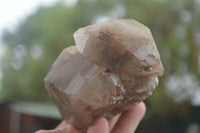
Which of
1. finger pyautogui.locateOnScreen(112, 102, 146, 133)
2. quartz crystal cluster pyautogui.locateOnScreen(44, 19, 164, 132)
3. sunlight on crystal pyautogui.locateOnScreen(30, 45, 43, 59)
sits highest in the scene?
quartz crystal cluster pyautogui.locateOnScreen(44, 19, 164, 132)

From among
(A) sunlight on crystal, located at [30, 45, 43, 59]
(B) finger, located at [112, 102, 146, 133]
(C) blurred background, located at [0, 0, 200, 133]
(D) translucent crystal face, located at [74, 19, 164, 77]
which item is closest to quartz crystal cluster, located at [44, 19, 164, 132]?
(D) translucent crystal face, located at [74, 19, 164, 77]

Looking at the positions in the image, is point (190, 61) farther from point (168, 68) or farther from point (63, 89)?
point (63, 89)

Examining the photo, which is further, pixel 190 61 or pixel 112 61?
pixel 190 61

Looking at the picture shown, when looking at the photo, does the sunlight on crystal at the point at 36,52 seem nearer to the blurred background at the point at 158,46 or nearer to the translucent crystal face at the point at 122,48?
the blurred background at the point at 158,46

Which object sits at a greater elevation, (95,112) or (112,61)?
(112,61)

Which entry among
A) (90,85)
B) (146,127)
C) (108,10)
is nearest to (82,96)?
(90,85)

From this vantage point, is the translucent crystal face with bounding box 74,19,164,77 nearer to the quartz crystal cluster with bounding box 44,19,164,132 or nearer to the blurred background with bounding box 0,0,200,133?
the quartz crystal cluster with bounding box 44,19,164,132

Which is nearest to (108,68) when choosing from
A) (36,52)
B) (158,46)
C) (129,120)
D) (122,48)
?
(122,48)
